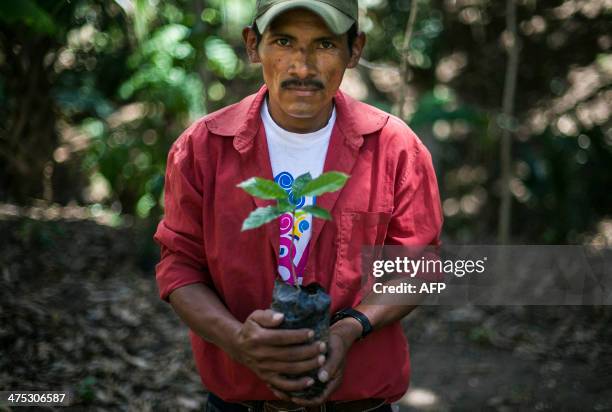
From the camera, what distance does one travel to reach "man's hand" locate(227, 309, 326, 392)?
1.65 metres

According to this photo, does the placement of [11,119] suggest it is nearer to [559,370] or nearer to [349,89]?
[349,89]

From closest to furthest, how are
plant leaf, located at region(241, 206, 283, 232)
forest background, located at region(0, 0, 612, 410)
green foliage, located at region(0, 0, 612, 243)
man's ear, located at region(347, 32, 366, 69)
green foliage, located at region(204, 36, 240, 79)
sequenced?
plant leaf, located at region(241, 206, 283, 232)
man's ear, located at region(347, 32, 366, 69)
forest background, located at region(0, 0, 612, 410)
green foliage, located at region(204, 36, 240, 79)
green foliage, located at region(0, 0, 612, 243)

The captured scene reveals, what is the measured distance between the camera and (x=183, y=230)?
74.1 inches

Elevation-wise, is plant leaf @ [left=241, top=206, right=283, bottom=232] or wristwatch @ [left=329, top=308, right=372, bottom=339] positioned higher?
plant leaf @ [left=241, top=206, right=283, bottom=232]

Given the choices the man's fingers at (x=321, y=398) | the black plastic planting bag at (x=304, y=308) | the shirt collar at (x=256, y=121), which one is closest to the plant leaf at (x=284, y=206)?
the black plastic planting bag at (x=304, y=308)

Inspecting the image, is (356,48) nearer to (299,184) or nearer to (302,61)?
(302,61)

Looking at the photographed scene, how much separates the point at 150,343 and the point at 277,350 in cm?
258

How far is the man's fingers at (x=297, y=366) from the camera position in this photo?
65.6 inches

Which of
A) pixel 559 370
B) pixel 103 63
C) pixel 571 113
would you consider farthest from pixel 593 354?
pixel 103 63

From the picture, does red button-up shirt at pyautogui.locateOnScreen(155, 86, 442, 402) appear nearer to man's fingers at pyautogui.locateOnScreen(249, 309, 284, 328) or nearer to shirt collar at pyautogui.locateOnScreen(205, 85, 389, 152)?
shirt collar at pyautogui.locateOnScreen(205, 85, 389, 152)

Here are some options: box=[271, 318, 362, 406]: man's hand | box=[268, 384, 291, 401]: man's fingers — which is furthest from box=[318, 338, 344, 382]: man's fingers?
box=[268, 384, 291, 401]: man's fingers

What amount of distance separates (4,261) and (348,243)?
3.18m

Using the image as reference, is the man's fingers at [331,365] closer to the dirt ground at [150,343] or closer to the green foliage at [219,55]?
the dirt ground at [150,343]

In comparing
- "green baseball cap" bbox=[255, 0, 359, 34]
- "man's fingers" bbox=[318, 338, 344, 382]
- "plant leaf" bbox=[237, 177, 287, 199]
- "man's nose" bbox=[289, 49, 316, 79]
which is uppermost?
"green baseball cap" bbox=[255, 0, 359, 34]
